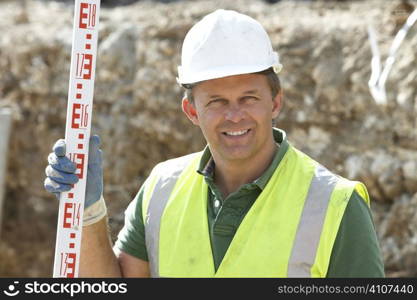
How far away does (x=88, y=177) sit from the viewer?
2803mm

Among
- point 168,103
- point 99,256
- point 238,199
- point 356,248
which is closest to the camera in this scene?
point 356,248

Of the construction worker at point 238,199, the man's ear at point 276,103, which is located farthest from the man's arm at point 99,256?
the man's ear at point 276,103

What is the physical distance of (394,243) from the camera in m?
5.34

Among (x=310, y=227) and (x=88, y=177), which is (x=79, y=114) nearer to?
(x=88, y=177)

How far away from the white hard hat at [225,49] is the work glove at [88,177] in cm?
39

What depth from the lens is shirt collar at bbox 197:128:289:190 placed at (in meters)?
2.69

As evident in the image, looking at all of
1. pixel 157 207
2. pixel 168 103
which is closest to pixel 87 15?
pixel 157 207

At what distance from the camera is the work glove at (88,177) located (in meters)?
2.74

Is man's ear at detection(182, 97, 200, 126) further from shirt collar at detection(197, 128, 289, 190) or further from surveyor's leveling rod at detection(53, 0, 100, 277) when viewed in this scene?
surveyor's leveling rod at detection(53, 0, 100, 277)

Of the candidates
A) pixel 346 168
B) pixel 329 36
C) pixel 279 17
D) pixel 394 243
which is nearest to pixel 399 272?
pixel 394 243

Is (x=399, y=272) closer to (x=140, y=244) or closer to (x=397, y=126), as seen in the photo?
(x=397, y=126)

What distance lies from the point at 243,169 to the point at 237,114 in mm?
199

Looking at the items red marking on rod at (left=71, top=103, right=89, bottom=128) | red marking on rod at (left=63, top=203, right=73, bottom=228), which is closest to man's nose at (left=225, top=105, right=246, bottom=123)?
red marking on rod at (left=71, top=103, right=89, bottom=128)

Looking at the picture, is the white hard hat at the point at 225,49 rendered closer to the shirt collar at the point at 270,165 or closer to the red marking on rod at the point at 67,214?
the shirt collar at the point at 270,165
